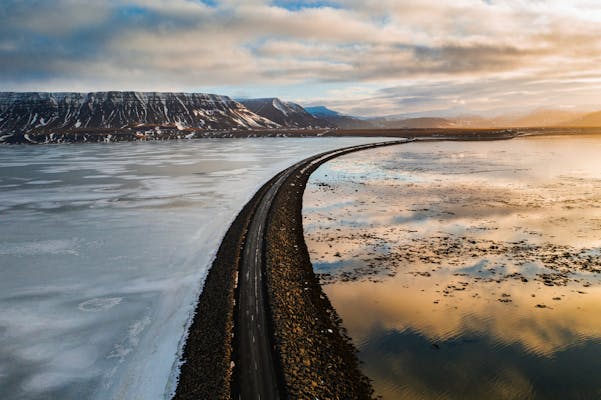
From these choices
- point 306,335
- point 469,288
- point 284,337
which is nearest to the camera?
point 284,337

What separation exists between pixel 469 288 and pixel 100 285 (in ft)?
53.3

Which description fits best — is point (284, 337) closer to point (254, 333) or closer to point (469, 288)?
point (254, 333)

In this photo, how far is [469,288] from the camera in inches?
640

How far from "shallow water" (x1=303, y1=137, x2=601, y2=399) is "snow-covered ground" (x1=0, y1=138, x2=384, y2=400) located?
673 cm

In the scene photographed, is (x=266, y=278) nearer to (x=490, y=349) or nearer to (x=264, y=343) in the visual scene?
(x=264, y=343)

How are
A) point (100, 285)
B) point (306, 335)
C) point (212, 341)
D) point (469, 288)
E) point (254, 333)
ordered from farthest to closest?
1. point (100, 285)
2. point (469, 288)
3. point (306, 335)
4. point (254, 333)
5. point (212, 341)

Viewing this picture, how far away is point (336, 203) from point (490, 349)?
23434mm

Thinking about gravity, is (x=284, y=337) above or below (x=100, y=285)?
below

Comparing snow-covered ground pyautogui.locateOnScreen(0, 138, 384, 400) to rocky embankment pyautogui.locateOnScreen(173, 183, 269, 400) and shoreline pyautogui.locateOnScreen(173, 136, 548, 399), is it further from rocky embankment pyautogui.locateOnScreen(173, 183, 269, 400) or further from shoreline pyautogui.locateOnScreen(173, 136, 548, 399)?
shoreline pyautogui.locateOnScreen(173, 136, 548, 399)

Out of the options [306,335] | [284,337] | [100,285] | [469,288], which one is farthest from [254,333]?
[469,288]

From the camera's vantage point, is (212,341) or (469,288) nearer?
(212,341)

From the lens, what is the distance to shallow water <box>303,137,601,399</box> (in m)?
11.1

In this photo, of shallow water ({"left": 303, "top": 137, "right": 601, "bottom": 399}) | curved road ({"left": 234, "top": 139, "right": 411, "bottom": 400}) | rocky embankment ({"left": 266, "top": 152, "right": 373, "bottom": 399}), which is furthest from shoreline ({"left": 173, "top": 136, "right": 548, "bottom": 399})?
shallow water ({"left": 303, "top": 137, "right": 601, "bottom": 399})

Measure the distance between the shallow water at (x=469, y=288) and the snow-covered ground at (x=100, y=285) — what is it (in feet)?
22.1
